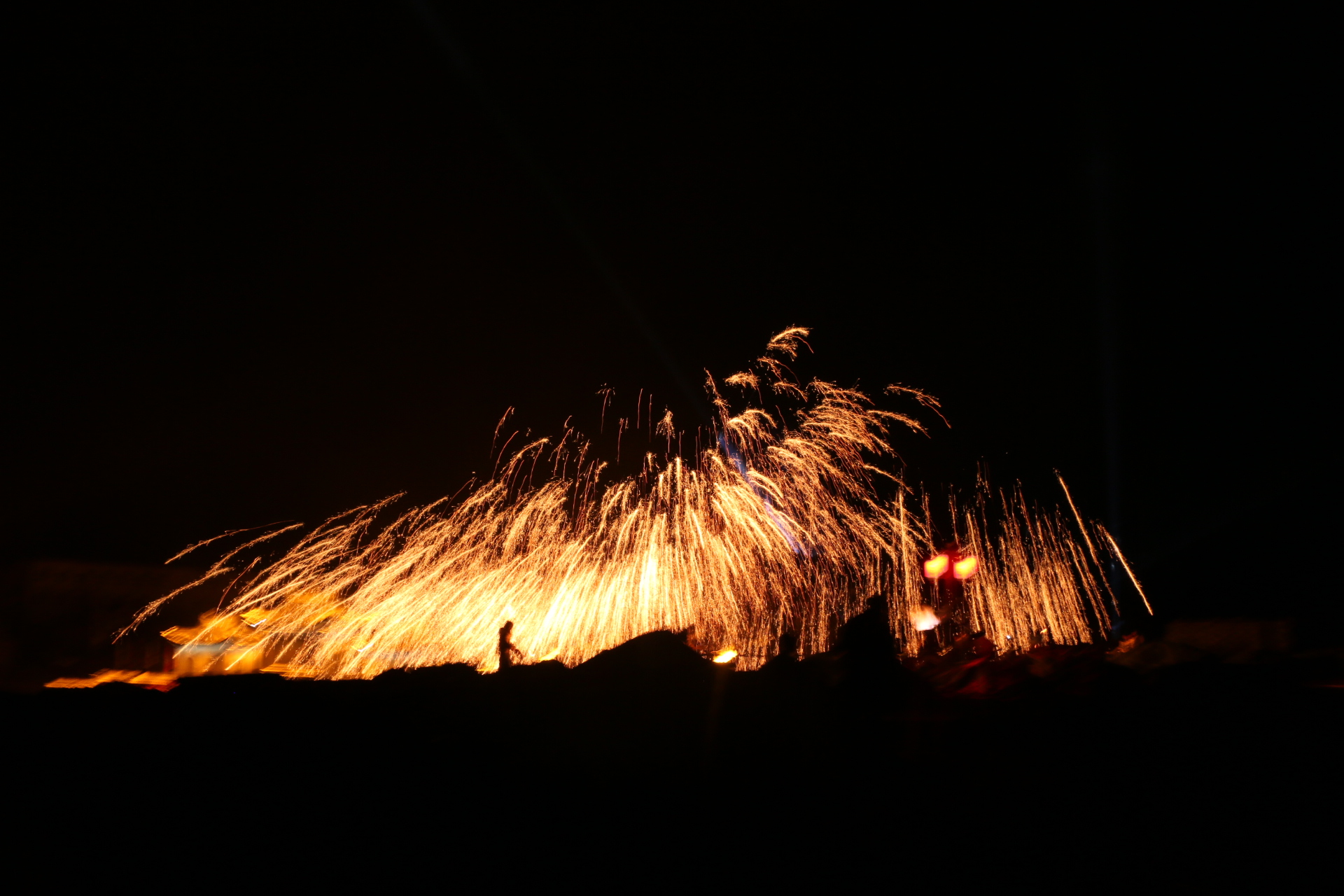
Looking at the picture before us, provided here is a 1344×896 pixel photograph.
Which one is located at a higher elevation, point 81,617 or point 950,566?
point 950,566

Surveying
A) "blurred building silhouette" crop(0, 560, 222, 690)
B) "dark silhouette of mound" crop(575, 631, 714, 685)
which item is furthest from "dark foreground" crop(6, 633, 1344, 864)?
"blurred building silhouette" crop(0, 560, 222, 690)

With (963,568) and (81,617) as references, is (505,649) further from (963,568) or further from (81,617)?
(81,617)

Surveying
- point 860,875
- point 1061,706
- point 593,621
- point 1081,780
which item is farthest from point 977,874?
point 593,621

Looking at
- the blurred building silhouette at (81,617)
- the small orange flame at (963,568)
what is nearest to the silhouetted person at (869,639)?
the small orange flame at (963,568)

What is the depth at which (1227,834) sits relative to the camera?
4.64 m

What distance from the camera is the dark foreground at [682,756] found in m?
4.53

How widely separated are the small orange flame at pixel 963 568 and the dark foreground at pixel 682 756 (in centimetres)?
390

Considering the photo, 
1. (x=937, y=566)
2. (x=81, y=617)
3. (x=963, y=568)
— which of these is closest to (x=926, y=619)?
(x=937, y=566)

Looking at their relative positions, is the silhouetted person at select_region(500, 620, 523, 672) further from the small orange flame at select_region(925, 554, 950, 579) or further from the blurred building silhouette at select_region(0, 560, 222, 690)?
the blurred building silhouette at select_region(0, 560, 222, 690)

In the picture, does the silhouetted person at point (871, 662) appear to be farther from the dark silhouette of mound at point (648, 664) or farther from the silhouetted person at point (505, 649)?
the silhouetted person at point (505, 649)

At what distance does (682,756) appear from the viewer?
521cm

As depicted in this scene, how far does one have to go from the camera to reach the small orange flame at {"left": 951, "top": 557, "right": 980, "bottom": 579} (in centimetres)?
1037

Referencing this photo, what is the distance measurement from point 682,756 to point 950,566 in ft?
22.8

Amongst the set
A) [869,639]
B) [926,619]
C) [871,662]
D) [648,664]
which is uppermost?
[926,619]
